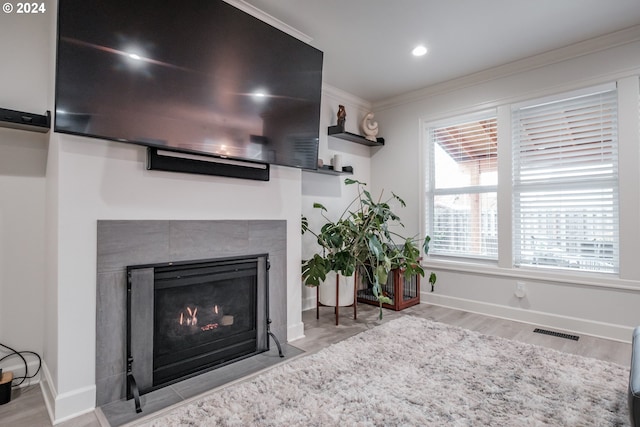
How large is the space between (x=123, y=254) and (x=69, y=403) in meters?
0.77

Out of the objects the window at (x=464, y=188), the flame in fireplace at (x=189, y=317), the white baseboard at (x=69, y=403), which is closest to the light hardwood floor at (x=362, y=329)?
the white baseboard at (x=69, y=403)

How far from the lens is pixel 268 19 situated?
2.53 metres

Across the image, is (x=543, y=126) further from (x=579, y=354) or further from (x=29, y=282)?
(x=29, y=282)

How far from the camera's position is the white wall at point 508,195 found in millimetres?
2734

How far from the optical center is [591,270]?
9.73 feet

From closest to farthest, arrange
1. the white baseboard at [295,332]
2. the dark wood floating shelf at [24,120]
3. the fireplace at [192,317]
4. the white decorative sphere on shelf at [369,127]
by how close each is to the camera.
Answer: the dark wood floating shelf at [24,120] → the fireplace at [192,317] → the white baseboard at [295,332] → the white decorative sphere on shelf at [369,127]

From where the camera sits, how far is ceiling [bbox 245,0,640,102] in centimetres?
241

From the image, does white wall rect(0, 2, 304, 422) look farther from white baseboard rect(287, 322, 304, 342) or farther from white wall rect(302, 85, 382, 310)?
white wall rect(302, 85, 382, 310)

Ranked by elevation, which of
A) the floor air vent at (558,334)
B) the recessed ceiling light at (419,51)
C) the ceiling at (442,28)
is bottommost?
→ the floor air vent at (558,334)

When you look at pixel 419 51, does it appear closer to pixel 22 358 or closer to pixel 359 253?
pixel 359 253

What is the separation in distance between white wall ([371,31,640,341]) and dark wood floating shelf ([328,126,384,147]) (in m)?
0.15

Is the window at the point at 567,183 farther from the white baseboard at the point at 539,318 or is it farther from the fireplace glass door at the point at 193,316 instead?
the fireplace glass door at the point at 193,316

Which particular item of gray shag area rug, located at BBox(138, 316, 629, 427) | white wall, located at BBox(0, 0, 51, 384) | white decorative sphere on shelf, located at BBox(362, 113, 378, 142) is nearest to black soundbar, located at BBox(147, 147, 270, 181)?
white wall, located at BBox(0, 0, 51, 384)

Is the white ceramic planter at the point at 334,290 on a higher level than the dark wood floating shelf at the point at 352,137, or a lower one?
lower
